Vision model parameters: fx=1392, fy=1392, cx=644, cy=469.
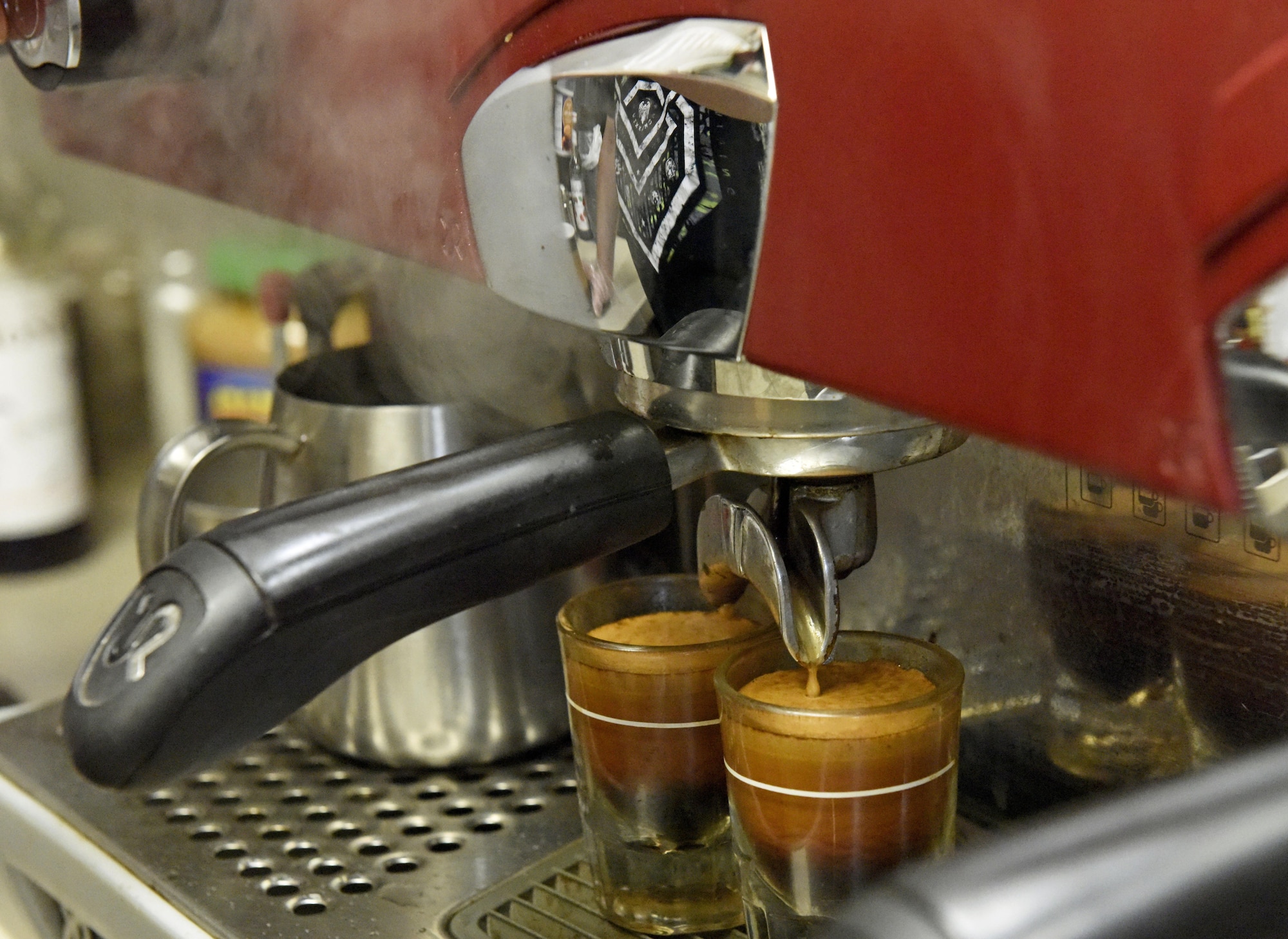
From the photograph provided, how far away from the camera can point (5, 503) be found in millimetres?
936

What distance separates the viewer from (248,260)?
901mm

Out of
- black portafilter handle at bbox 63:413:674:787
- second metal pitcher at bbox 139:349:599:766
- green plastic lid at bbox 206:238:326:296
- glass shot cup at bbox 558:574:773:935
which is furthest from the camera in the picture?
green plastic lid at bbox 206:238:326:296

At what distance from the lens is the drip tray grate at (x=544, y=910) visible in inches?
18.3

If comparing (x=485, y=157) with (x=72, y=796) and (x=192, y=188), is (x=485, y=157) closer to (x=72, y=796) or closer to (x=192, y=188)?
(x=192, y=188)

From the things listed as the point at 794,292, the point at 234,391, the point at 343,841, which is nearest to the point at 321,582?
the point at 794,292

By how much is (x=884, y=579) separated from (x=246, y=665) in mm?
284

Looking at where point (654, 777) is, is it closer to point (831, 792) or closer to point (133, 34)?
point (831, 792)

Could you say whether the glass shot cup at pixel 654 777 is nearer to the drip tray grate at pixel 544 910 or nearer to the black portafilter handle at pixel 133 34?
the drip tray grate at pixel 544 910

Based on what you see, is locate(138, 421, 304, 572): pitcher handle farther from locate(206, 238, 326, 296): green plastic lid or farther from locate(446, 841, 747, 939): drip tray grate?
locate(206, 238, 326, 296): green plastic lid

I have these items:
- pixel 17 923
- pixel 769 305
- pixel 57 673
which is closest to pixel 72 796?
pixel 17 923

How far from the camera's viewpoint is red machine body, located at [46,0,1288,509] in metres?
0.22

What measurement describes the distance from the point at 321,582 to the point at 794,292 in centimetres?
13

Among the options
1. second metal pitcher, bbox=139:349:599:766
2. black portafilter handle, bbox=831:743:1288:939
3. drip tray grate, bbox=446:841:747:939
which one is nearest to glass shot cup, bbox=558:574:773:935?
drip tray grate, bbox=446:841:747:939

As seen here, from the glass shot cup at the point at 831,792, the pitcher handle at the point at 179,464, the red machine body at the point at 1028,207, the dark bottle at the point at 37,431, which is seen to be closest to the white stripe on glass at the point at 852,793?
the glass shot cup at the point at 831,792
